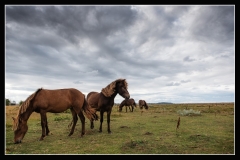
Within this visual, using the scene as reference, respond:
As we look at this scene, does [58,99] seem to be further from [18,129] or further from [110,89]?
[110,89]

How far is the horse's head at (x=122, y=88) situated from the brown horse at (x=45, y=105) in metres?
2.13

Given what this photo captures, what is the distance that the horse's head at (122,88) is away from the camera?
33.9 ft

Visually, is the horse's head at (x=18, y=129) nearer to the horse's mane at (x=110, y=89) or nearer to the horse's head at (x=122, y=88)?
Result: the horse's mane at (x=110, y=89)

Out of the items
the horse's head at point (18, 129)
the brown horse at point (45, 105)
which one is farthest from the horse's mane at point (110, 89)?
the horse's head at point (18, 129)

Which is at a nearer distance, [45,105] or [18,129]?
[18,129]

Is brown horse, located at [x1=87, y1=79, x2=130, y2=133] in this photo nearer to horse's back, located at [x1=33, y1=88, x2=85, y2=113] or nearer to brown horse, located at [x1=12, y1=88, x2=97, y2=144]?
brown horse, located at [x1=12, y1=88, x2=97, y2=144]

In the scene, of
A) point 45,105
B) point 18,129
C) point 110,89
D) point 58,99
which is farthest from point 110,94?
point 18,129

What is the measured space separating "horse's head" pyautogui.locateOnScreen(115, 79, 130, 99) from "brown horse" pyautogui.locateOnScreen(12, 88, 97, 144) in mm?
2126

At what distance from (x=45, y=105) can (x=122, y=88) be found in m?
4.21

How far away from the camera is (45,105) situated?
30.0 ft

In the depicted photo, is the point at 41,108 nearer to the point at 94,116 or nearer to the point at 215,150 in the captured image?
the point at 94,116

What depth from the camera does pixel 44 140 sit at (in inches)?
353

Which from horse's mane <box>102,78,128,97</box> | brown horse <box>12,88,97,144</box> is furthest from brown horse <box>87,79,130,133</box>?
brown horse <box>12,88,97,144</box>
